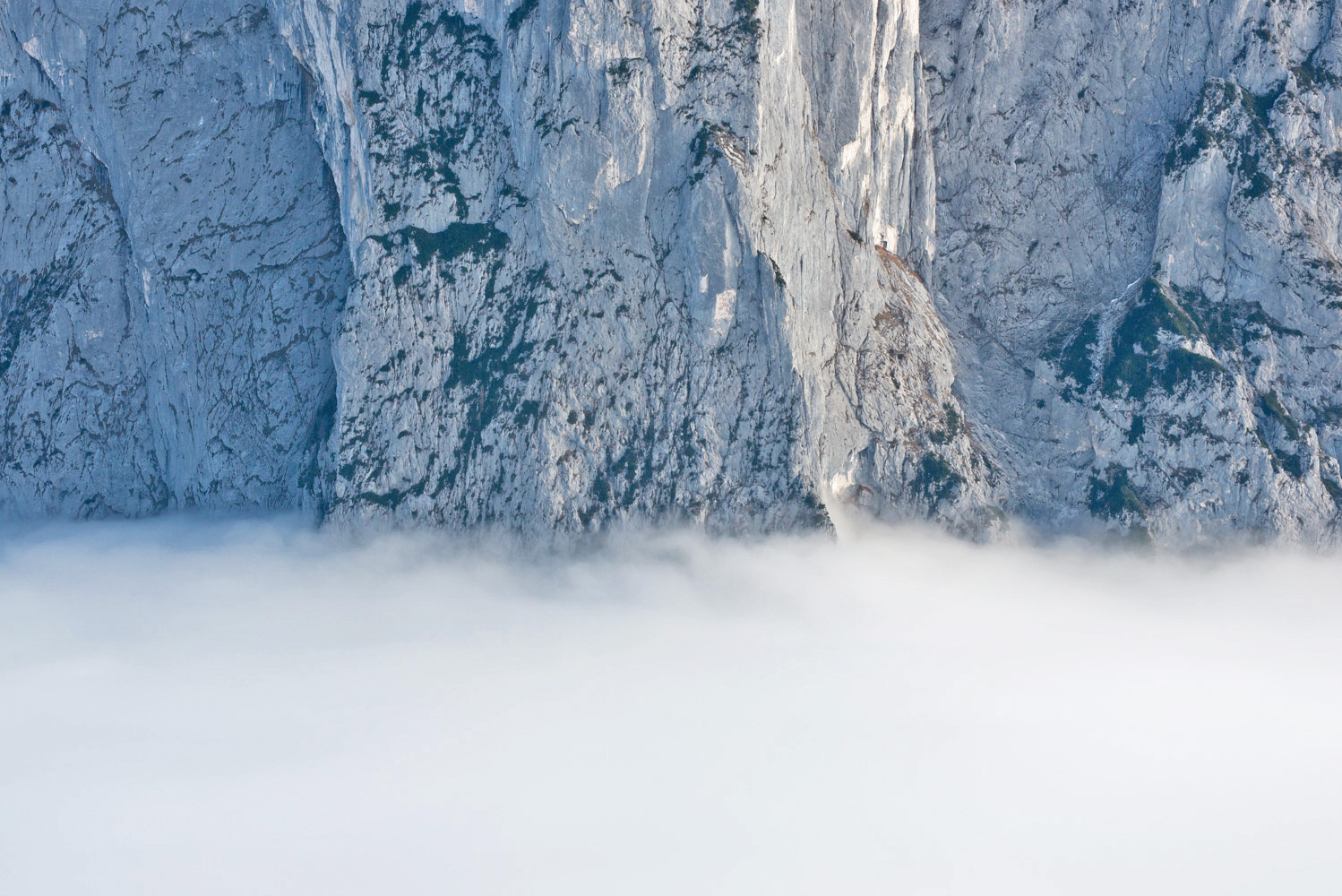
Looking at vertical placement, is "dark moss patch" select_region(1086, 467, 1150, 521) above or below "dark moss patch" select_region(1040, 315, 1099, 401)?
below

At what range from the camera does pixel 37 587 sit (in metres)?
108

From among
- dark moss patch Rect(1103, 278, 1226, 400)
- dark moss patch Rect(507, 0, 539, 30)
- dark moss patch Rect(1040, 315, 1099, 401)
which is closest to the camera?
dark moss patch Rect(507, 0, 539, 30)

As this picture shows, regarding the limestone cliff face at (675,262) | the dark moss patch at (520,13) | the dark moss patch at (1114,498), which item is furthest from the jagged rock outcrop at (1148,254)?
the dark moss patch at (520,13)

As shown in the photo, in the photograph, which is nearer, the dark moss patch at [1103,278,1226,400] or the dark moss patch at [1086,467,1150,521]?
the dark moss patch at [1086,467,1150,521]

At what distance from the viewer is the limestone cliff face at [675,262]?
9988 cm

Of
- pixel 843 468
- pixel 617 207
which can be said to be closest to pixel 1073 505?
pixel 843 468

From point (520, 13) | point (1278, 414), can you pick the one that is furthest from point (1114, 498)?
point (520, 13)

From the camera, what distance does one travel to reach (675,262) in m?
100

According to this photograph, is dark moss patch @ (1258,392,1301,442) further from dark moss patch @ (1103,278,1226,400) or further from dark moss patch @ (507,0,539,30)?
dark moss patch @ (507,0,539,30)

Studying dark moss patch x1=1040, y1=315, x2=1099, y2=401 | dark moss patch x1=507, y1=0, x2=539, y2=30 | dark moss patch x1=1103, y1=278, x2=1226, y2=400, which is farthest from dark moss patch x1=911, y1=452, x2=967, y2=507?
dark moss patch x1=507, y1=0, x2=539, y2=30

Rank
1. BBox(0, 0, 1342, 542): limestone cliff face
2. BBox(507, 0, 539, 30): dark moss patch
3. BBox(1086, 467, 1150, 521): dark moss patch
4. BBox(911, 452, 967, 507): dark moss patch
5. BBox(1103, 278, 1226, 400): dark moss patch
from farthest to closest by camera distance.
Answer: BBox(1103, 278, 1226, 400): dark moss patch, BBox(1086, 467, 1150, 521): dark moss patch, BBox(911, 452, 967, 507): dark moss patch, BBox(0, 0, 1342, 542): limestone cliff face, BBox(507, 0, 539, 30): dark moss patch

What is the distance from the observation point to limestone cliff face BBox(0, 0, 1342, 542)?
99.9m

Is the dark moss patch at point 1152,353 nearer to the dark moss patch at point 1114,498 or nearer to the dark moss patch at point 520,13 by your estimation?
the dark moss patch at point 1114,498

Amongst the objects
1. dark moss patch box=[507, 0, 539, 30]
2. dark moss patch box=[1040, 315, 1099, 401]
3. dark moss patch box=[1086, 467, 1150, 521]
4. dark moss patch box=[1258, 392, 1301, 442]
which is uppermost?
dark moss patch box=[507, 0, 539, 30]
